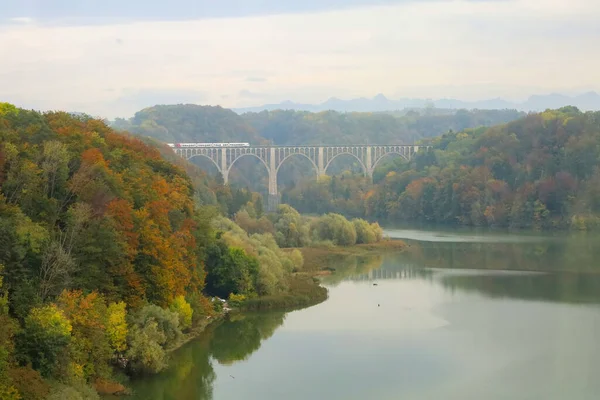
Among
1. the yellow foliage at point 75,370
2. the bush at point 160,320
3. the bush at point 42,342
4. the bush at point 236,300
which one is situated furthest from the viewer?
the bush at point 236,300

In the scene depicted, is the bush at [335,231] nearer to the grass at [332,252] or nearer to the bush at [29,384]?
the grass at [332,252]

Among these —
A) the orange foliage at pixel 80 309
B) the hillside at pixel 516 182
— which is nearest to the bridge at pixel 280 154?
the hillside at pixel 516 182

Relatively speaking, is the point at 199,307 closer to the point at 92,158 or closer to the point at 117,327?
the point at 92,158

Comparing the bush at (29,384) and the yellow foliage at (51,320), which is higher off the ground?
the yellow foliage at (51,320)

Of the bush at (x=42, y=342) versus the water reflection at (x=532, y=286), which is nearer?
the bush at (x=42, y=342)

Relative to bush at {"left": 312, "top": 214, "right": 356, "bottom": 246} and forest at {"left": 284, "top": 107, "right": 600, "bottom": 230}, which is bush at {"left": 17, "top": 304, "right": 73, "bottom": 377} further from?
forest at {"left": 284, "top": 107, "right": 600, "bottom": 230}

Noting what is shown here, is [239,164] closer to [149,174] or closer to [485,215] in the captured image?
[485,215]

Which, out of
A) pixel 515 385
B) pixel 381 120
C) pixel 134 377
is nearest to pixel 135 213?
pixel 134 377
